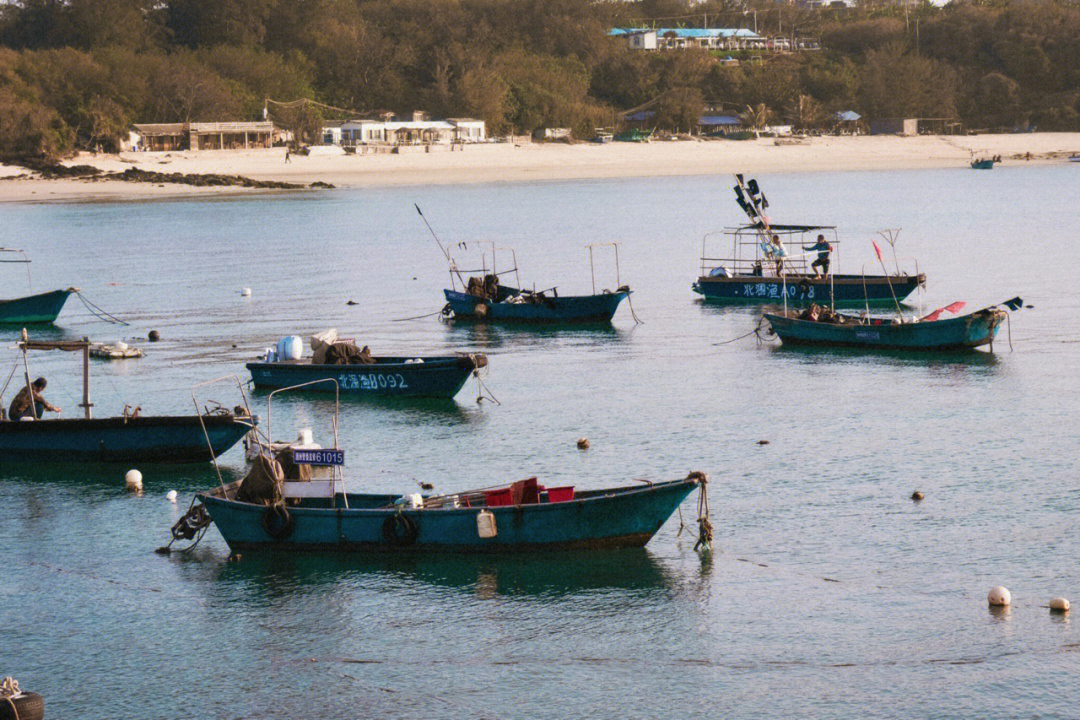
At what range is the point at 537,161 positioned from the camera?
123 meters

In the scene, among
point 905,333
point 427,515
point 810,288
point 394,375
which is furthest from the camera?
point 810,288

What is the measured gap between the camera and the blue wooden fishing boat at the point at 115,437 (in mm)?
22627

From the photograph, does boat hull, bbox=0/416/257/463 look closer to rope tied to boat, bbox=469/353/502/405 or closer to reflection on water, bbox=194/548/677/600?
reflection on water, bbox=194/548/677/600

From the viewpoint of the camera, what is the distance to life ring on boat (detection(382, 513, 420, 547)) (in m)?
17.4

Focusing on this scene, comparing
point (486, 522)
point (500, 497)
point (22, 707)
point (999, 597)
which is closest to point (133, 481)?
point (500, 497)

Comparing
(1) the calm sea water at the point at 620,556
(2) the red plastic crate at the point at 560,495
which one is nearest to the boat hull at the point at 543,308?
(1) the calm sea water at the point at 620,556

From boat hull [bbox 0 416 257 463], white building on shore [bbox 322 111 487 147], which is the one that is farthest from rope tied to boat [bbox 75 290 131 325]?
white building on shore [bbox 322 111 487 147]

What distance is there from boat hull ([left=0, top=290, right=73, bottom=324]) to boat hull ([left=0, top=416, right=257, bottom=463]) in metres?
17.5

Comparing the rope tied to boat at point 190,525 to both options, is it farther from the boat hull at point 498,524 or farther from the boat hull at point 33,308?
the boat hull at point 33,308

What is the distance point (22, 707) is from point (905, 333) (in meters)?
23.6

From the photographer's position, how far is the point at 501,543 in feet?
57.5

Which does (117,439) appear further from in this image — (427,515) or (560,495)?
(560,495)

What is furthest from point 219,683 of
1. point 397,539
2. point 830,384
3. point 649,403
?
point 830,384

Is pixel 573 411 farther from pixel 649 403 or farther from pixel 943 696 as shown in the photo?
pixel 943 696
